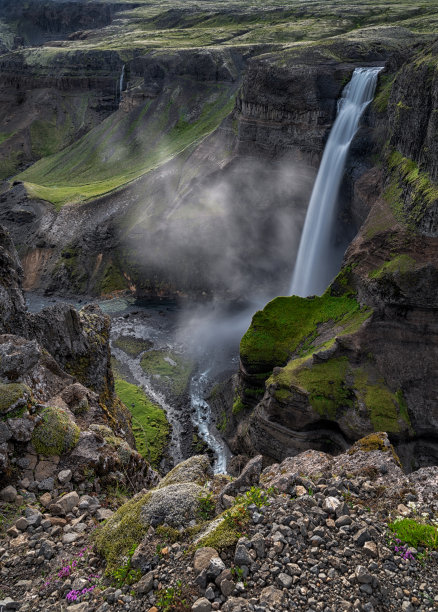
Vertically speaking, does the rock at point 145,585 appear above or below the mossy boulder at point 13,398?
above

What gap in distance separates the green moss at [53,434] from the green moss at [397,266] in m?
28.7

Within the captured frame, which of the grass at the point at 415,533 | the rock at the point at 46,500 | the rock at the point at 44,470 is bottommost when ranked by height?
the rock at the point at 44,470

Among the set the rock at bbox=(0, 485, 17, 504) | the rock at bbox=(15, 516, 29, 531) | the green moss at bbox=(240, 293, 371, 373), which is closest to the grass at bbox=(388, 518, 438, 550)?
the rock at bbox=(15, 516, 29, 531)

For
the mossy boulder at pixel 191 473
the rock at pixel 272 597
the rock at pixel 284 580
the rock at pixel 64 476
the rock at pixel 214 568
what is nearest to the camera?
the rock at pixel 272 597

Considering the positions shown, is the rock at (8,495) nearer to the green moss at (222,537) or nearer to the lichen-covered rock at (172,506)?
the lichen-covered rock at (172,506)

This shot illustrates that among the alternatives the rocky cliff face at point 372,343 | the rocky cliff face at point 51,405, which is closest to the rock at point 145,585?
the rocky cliff face at point 51,405

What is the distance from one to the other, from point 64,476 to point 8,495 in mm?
1763

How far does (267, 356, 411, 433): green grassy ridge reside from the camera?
33312 millimetres

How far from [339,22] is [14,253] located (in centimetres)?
13679

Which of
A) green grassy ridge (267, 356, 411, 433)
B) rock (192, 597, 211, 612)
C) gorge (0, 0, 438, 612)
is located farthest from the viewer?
green grassy ridge (267, 356, 411, 433)

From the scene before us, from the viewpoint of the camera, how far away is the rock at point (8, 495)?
1271 centimetres

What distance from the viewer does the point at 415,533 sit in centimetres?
912

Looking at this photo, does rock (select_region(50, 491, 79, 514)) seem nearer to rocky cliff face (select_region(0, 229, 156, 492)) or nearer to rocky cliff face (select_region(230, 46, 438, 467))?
rocky cliff face (select_region(0, 229, 156, 492))

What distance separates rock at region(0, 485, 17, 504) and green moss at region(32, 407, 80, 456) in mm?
2091
